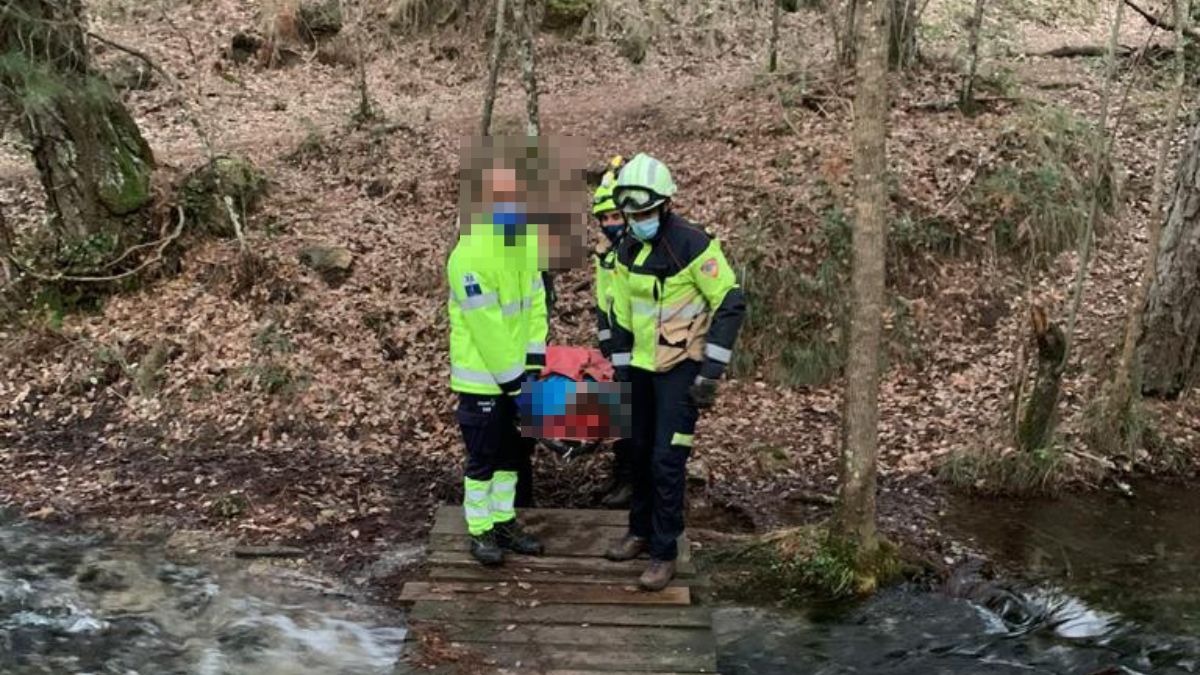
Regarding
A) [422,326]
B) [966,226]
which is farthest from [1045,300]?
[422,326]

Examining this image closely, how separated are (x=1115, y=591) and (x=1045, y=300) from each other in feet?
14.6

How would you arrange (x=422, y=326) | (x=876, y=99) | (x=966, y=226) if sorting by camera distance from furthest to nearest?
(x=966, y=226) → (x=422, y=326) → (x=876, y=99)

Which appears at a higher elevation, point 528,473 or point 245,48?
point 245,48

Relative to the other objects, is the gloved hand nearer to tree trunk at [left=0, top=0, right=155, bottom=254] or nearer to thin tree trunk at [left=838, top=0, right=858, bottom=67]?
tree trunk at [left=0, top=0, right=155, bottom=254]

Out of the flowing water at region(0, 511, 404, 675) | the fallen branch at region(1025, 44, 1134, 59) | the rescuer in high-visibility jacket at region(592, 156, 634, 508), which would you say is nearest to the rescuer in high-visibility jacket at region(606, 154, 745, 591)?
the rescuer in high-visibility jacket at region(592, 156, 634, 508)

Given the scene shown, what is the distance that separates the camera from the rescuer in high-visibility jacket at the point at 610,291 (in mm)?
6262

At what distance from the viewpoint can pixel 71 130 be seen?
1045 centimetres

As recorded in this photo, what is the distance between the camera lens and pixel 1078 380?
29.7ft

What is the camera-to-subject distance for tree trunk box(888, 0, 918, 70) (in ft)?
43.1

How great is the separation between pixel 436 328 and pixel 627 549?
4.67m

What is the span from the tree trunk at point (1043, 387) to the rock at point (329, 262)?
6831mm

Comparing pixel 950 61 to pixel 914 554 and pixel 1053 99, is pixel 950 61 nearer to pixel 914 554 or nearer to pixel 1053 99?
pixel 1053 99

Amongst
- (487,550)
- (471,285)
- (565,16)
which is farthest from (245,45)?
(487,550)

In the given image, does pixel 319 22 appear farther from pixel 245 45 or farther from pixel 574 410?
pixel 574 410
